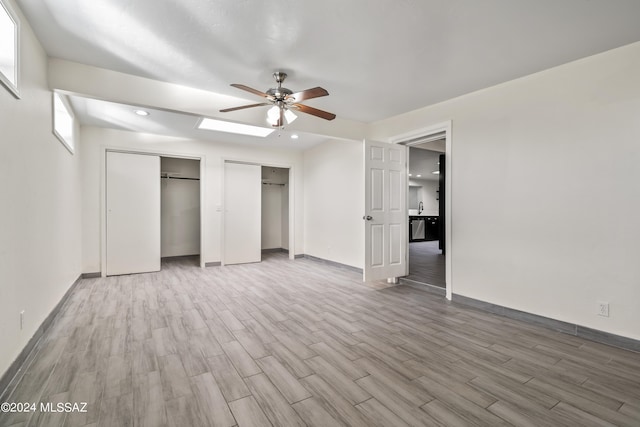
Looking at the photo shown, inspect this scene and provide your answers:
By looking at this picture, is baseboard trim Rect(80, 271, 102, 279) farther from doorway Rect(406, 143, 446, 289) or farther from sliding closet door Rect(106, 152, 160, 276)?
doorway Rect(406, 143, 446, 289)

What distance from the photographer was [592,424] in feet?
5.04

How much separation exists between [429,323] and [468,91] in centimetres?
274

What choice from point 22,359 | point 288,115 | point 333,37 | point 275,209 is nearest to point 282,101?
point 288,115

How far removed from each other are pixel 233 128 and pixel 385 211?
2938 mm

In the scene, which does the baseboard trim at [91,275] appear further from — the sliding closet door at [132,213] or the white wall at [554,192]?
the white wall at [554,192]

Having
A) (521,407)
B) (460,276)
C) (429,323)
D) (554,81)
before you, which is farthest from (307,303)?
(554,81)

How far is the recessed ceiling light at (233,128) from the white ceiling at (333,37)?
1.33 meters

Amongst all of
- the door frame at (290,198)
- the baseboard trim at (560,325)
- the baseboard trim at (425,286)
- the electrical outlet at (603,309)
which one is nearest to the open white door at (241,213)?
the door frame at (290,198)

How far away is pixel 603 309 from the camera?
8.29ft

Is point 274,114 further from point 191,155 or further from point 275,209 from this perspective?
point 275,209

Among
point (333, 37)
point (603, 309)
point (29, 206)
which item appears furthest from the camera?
point (603, 309)

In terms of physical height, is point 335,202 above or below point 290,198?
below

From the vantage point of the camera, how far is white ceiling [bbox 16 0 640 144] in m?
2.02

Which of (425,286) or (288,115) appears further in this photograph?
(425,286)
